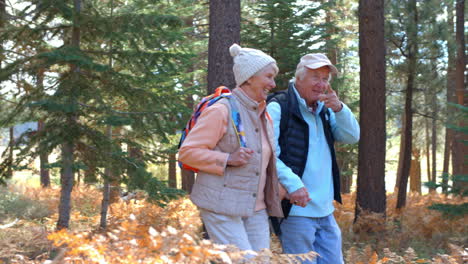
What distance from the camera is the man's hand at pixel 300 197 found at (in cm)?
360

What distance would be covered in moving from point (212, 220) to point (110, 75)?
20.1 ft

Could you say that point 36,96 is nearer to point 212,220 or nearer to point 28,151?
point 28,151

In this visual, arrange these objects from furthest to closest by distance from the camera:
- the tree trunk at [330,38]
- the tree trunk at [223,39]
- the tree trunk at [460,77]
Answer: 1. the tree trunk at [460,77]
2. the tree trunk at [330,38]
3. the tree trunk at [223,39]

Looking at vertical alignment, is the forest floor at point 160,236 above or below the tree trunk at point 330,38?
below

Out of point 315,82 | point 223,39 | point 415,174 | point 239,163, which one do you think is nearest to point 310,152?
point 315,82

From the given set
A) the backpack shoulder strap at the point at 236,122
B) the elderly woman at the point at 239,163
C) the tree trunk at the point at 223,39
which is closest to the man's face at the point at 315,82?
the elderly woman at the point at 239,163

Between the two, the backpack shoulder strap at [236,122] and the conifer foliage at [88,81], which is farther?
the conifer foliage at [88,81]

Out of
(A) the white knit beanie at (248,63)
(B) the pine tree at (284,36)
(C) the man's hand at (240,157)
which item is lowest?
(C) the man's hand at (240,157)

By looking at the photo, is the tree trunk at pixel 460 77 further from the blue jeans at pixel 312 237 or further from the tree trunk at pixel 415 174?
the blue jeans at pixel 312 237

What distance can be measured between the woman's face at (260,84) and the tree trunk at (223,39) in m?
3.51

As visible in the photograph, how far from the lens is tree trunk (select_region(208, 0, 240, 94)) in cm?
704

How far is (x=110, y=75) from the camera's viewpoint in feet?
29.2

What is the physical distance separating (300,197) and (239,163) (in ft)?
2.01

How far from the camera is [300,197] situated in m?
3.60
